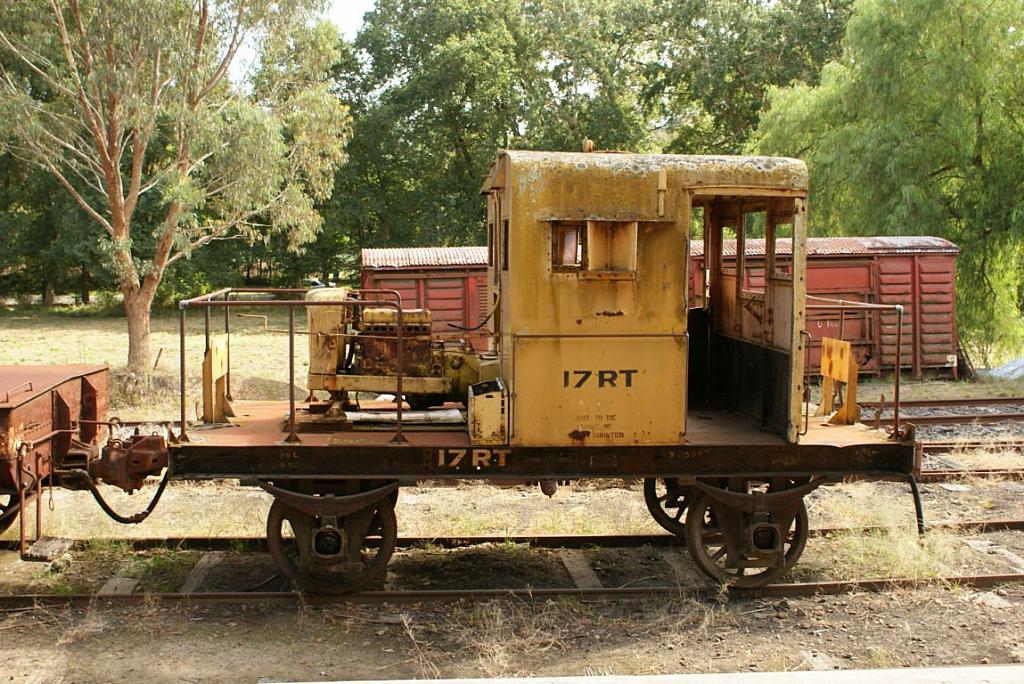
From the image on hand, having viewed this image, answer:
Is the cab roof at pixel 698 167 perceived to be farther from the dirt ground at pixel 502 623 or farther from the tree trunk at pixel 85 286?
the tree trunk at pixel 85 286

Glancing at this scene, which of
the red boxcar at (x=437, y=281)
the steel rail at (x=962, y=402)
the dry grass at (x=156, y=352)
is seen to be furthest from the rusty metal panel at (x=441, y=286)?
the steel rail at (x=962, y=402)

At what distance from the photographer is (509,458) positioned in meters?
6.86

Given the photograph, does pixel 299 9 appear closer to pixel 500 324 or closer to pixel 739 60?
pixel 500 324

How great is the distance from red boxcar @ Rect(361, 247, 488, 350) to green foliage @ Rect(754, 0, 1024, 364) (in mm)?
10212

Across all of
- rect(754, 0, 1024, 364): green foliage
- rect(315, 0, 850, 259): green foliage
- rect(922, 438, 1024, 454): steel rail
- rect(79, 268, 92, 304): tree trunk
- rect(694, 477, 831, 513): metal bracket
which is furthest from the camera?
rect(79, 268, 92, 304): tree trunk

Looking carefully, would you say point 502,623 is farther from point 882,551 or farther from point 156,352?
point 156,352

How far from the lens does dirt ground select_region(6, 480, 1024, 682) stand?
607 centimetres

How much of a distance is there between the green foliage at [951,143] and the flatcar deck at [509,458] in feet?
51.9

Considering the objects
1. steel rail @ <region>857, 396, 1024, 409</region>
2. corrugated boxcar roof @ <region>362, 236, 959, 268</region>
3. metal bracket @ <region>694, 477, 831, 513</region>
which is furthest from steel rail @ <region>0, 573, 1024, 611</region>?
corrugated boxcar roof @ <region>362, 236, 959, 268</region>

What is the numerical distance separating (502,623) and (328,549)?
4.83 ft

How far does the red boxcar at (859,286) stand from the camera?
17422 millimetres

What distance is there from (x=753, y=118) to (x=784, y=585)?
3348 cm

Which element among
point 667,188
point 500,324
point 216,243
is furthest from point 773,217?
point 216,243

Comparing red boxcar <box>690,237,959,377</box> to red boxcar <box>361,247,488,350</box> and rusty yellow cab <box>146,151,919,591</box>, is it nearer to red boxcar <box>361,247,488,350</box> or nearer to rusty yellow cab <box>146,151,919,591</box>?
red boxcar <box>361,247,488,350</box>
